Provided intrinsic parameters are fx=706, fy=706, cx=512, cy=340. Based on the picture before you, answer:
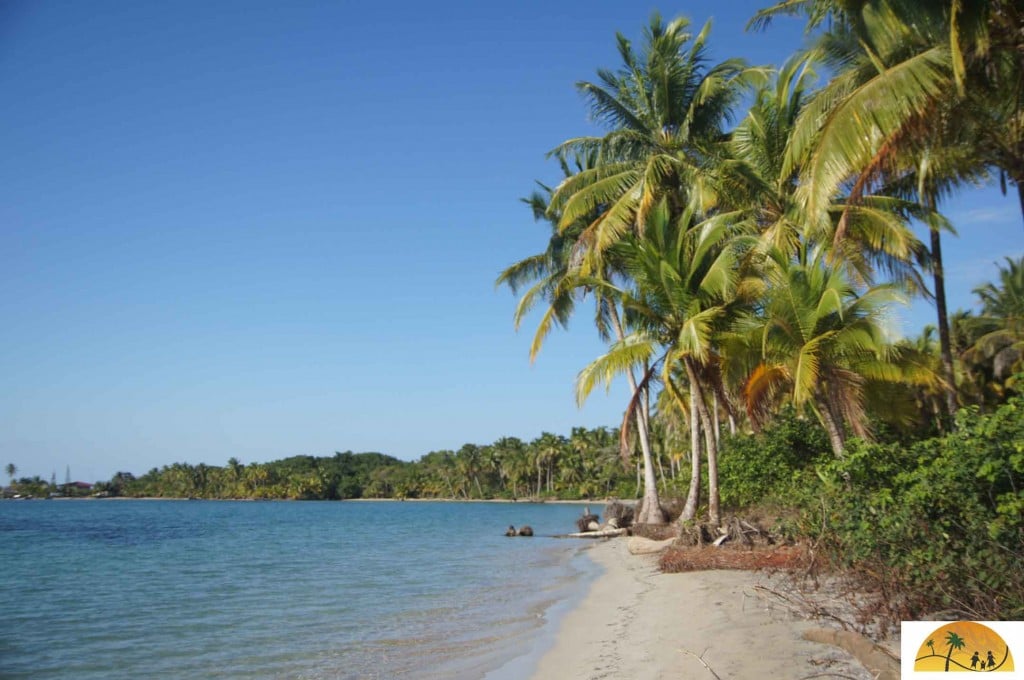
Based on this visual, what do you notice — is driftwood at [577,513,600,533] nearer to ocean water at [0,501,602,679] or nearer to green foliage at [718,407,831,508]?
ocean water at [0,501,602,679]

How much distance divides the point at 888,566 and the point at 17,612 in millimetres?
15017

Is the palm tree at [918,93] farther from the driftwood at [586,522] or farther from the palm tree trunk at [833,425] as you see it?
the driftwood at [586,522]

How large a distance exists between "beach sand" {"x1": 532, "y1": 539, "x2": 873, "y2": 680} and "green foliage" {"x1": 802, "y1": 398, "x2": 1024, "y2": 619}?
0.92m

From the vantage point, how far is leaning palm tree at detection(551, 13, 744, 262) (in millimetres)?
17172

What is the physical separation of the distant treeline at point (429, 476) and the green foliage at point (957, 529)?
194 ft

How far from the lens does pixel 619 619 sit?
32.7ft

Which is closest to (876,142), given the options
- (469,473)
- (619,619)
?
(619,619)

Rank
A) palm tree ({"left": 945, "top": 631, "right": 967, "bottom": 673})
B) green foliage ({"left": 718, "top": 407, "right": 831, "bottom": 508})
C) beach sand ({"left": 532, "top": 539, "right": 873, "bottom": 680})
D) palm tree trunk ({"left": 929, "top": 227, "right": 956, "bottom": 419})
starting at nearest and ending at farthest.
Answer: palm tree ({"left": 945, "top": 631, "right": 967, "bottom": 673}) < beach sand ({"left": 532, "top": 539, "right": 873, "bottom": 680}) < palm tree trunk ({"left": 929, "top": 227, "right": 956, "bottom": 419}) < green foliage ({"left": 718, "top": 407, "right": 831, "bottom": 508})

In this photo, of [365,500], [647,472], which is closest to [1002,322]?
[647,472]

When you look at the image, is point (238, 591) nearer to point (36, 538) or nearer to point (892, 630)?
point (892, 630)

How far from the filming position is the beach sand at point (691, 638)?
6195mm

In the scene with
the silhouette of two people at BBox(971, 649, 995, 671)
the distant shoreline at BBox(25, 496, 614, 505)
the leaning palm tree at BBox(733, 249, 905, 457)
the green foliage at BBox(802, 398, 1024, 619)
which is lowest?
the distant shoreline at BBox(25, 496, 614, 505)

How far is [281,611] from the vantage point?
1302 centimetres

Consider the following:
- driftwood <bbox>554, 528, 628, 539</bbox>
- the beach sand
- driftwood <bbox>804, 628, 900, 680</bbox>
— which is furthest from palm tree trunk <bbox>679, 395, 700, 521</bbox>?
driftwood <bbox>804, 628, 900, 680</bbox>
